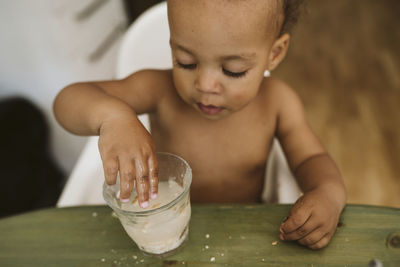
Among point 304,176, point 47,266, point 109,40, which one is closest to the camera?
point 47,266

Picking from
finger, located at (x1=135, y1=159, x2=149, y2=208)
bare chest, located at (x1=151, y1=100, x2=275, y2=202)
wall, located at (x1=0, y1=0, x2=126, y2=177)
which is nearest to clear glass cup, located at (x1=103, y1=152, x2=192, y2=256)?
finger, located at (x1=135, y1=159, x2=149, y2=208)

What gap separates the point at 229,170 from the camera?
840 mm

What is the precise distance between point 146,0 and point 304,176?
1.46m

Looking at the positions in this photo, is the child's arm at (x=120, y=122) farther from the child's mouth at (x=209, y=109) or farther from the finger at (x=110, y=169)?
the child's mouth at (x=209, y=109)

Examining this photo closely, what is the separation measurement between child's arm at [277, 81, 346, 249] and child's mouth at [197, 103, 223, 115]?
8.6 inches

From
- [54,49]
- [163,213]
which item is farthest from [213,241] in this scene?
[54,49]

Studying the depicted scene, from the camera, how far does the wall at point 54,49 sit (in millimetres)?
1324

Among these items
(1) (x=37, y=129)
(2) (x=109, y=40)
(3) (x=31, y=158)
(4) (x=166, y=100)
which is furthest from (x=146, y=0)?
(4) (x=166, y=100)

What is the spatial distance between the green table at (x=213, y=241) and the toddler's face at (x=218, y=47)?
0.68 ft

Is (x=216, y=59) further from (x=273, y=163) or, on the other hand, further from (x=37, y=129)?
(x=37, y=129)

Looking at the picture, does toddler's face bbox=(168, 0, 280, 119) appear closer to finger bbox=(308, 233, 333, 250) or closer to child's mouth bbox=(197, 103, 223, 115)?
child's mouth bbox=(197, 103, 223, 115)

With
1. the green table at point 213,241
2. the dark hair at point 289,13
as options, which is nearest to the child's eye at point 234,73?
the dark hair at point 289,13

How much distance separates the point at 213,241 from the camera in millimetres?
543

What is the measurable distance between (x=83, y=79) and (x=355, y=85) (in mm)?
1433
